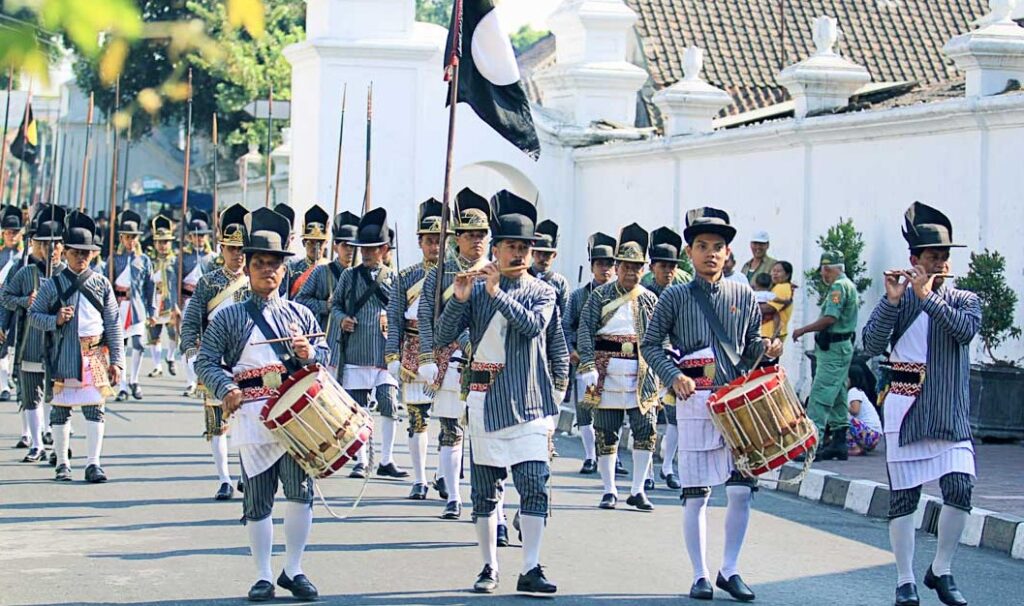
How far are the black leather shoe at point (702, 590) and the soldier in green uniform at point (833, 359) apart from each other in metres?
6.26

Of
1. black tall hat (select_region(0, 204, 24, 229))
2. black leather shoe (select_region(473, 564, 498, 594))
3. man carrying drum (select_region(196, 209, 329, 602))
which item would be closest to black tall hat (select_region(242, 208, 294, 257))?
man carrying drum (select_region(196, 209, 329, 602))

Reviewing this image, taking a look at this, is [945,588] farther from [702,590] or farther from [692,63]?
[692,63]

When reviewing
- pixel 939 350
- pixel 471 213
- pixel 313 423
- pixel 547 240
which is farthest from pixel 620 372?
pixel 313 423

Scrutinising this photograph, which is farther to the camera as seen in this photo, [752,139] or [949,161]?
[752,139]

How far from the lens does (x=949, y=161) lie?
668 inches

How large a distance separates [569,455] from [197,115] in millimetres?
30025

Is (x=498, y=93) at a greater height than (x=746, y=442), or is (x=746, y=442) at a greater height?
(x=498, y=93)

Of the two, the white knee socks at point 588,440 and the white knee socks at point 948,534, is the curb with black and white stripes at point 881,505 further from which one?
the white knee socks at point 588,440

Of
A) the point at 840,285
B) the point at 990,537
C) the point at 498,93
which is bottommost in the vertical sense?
the point at 990,537

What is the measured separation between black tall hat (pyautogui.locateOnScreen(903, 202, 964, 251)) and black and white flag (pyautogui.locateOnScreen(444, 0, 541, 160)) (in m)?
2.66

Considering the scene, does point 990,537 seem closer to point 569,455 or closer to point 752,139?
point 569,455

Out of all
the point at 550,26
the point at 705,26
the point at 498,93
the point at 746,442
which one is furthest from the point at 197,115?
the point at 746,442

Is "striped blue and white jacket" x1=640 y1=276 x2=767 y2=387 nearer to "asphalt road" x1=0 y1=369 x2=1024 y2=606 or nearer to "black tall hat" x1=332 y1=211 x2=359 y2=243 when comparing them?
"asphalt road" x1=0 y1=369 x2=1024 y2=606

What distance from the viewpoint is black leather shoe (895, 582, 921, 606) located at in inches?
344
